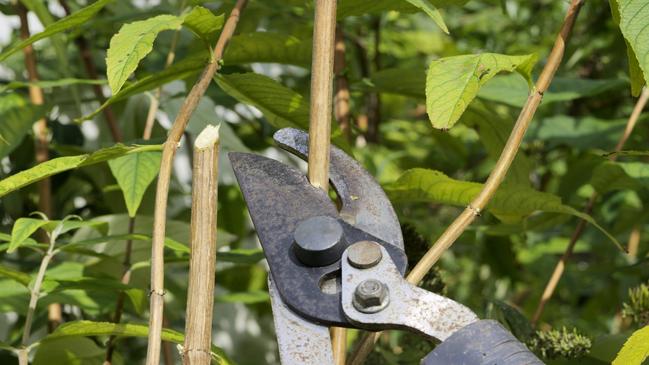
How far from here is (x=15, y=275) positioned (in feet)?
3.66

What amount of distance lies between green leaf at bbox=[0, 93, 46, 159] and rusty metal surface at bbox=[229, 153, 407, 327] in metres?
0.53

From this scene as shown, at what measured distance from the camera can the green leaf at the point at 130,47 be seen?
871 millimetres

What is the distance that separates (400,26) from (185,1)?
1.01 metres


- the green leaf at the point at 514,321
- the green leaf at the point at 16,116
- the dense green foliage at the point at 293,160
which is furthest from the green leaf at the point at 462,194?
the green leaf at the point at 16,116

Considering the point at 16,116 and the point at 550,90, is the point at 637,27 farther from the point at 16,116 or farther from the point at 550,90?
→ the point at 16,116

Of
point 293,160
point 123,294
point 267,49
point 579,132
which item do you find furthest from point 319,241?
point 293,160

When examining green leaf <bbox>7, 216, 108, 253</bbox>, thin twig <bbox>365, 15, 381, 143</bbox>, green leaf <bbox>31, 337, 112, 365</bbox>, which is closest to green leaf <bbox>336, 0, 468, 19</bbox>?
green leaf <bbox>7, 216, 108, 253</bbox>

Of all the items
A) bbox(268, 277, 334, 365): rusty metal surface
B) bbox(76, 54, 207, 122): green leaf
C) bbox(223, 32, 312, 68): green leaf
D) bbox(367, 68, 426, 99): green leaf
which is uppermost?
bbox(223, 32, 312, 68): green leaf

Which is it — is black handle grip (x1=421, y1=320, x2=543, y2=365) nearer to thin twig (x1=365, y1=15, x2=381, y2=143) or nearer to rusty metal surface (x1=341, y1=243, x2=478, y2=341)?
rusty metal surface (x1=341, y1=243, x2=478, y2=341)

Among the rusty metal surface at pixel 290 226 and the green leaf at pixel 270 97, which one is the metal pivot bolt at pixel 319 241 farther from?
the green leaf at pixel 270 97

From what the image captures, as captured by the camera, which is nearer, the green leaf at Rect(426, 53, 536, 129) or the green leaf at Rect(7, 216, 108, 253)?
the green leaf at Rect(426, 53, 536, 129)

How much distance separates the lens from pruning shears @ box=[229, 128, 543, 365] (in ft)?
2.58

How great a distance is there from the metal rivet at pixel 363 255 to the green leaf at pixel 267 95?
0.28 meters

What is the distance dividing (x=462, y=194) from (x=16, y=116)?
588 mm
